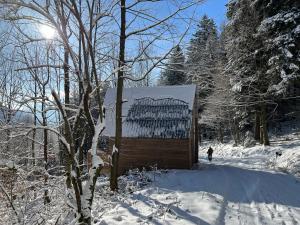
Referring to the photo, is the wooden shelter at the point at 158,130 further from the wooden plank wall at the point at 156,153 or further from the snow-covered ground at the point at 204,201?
the snow-covered ground at the point at 204,201

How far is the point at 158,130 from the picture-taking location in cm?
2202

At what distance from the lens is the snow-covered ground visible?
376 inches

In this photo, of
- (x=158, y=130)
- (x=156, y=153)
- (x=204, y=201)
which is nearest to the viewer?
(x=204, y=201)

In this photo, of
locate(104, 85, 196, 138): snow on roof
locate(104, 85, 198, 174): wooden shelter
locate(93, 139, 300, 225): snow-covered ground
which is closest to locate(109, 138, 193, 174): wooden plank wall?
locate(104, 85, 198, 174): wooden shelter

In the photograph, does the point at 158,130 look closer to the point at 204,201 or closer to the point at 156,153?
the point at 156,153

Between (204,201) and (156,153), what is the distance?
35.1ft

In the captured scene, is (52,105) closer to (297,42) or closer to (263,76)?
(297,42)

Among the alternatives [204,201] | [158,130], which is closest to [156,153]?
[158,130]

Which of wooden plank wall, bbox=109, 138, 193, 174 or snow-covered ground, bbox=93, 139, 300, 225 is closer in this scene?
snow-covered ground, bbox=93, 139, 300, 225

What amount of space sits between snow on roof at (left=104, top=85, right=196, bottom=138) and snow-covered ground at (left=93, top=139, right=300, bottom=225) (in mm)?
4546

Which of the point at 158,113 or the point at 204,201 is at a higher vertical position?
the point at 158,113

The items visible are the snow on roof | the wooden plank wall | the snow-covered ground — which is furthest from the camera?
the snow on roof

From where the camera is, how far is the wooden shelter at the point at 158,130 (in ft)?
70.8

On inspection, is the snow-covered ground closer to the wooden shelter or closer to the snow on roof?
the wooden shelter
